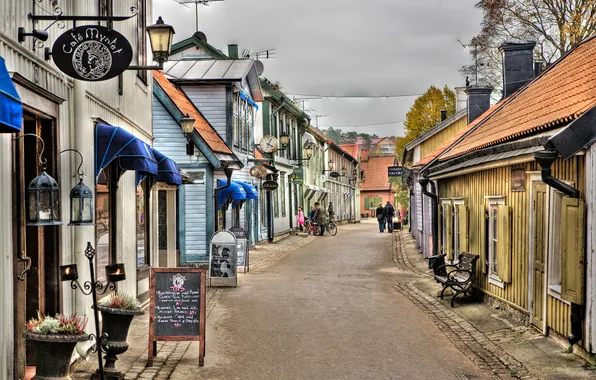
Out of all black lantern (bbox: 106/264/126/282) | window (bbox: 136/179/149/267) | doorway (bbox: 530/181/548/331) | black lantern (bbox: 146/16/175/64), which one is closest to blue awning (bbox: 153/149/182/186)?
window (bbox: 136/179/149/267)

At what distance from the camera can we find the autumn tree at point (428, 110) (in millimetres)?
49000

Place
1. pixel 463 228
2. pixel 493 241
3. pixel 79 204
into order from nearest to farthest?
pixel 79 204, pixel 493 241, pixel 463 228

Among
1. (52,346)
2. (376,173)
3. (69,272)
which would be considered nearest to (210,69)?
(69,272)

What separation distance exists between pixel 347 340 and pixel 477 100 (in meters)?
14.3

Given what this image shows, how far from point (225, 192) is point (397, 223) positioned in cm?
2237

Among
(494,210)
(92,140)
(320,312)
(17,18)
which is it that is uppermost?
(17,18)

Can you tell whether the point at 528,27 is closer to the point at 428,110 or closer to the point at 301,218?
the point at 301,218

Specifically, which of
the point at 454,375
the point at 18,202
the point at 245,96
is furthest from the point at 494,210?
the point at 245,96

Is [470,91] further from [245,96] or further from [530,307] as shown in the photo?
[530,307]

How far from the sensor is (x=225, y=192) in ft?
68.3

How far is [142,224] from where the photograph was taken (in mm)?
13406

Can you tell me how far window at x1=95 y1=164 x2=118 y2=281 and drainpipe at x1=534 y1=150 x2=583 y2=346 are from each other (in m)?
5.53

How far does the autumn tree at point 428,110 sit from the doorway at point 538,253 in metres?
39.1

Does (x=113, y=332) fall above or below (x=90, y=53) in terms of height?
below
